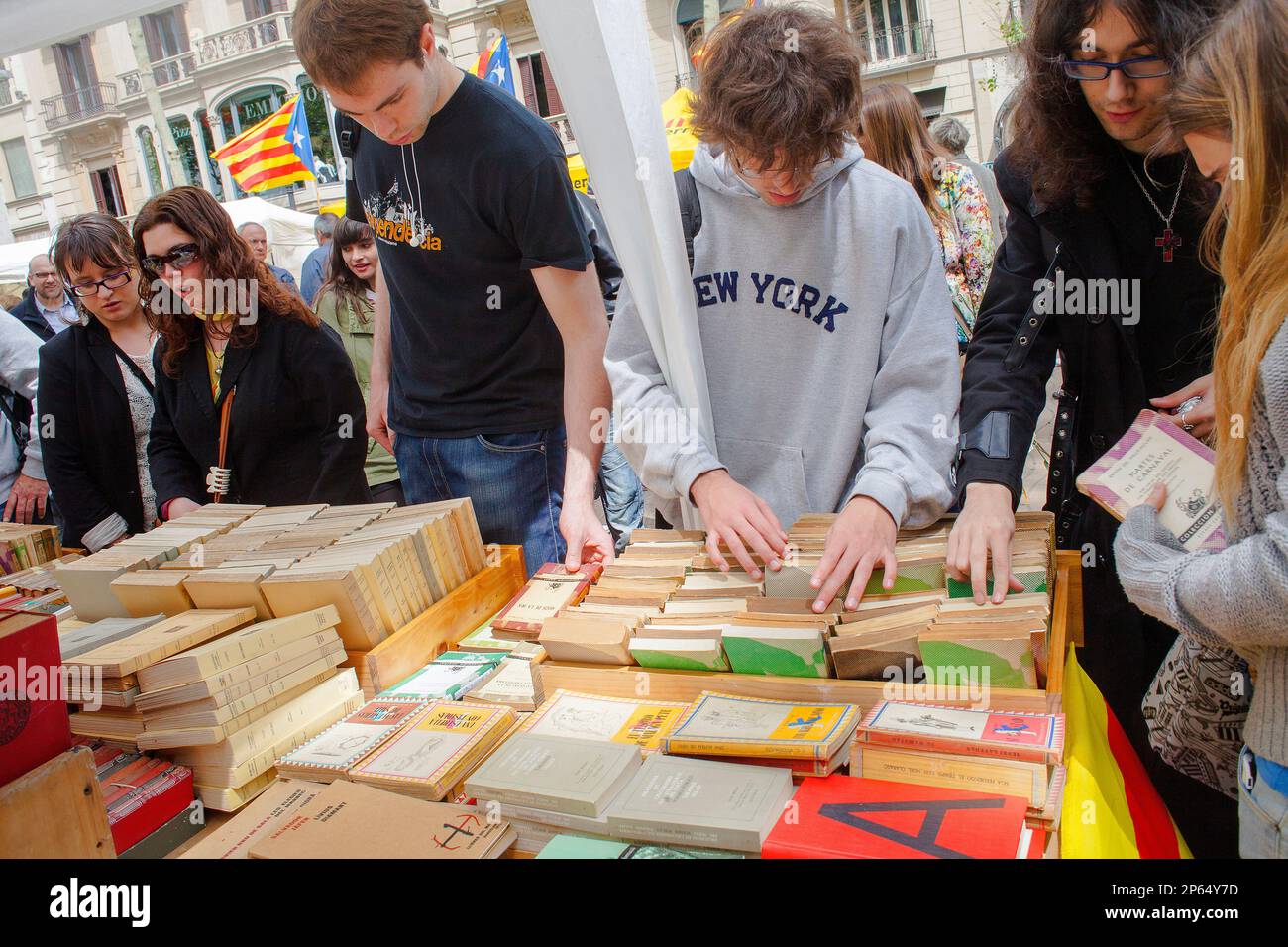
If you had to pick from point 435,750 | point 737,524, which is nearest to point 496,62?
point 737,524

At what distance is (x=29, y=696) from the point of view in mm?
1171

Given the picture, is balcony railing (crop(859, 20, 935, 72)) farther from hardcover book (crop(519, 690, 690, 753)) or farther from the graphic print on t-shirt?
hardcover book (crop(519, 690, 690, 753))

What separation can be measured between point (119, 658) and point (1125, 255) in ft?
7.05

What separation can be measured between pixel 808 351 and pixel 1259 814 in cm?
114

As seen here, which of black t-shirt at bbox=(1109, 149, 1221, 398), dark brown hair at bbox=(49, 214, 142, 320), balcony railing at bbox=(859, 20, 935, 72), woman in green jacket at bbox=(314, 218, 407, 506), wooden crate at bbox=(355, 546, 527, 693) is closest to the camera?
black t-shirt at bbox=(1109, 149, 1221, 398)

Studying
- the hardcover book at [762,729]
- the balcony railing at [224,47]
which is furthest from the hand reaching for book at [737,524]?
the balcony railing at [224,47]

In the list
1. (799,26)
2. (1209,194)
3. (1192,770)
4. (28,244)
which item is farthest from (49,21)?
(28,244)

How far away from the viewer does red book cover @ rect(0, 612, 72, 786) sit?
1148mm

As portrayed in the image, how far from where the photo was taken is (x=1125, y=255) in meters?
1.84

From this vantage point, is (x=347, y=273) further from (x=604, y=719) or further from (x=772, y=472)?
(x=604, y=719)

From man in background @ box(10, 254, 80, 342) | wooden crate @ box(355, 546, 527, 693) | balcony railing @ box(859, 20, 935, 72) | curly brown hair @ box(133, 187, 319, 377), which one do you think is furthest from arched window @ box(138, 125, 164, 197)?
wooden crate @ box(355, 546, 527, 693)

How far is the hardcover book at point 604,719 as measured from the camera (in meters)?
1.54

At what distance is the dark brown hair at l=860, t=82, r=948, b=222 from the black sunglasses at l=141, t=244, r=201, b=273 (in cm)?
273
